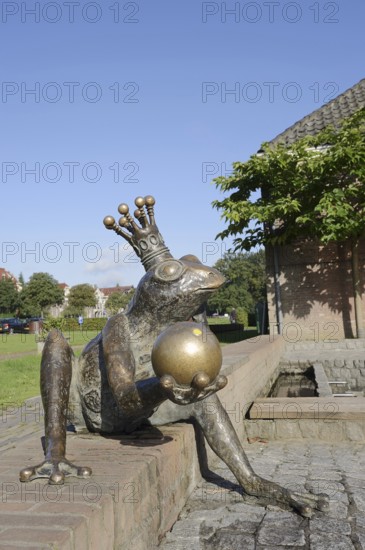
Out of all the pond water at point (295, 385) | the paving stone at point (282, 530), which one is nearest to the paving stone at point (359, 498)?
the paving stone at point (282, 530)

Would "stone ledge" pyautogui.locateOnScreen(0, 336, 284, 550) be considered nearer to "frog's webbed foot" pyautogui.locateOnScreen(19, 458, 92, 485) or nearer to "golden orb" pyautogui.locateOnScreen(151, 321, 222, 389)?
"frog's webbed foot" pyautogui.locateOnScreen(19, 458, 92, 485)

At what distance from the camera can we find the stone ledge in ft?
5.44

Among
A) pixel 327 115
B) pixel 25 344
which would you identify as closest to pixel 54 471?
pixel 327 115

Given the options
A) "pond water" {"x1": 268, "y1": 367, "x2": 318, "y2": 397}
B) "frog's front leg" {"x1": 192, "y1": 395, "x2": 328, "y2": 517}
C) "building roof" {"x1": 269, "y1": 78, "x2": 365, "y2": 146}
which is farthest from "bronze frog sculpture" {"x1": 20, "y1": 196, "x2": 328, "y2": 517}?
"building roof" {"x1": 269, "y1": 78, "x2": 365, "y2": 146}

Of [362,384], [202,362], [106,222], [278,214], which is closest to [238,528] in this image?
[202,362]

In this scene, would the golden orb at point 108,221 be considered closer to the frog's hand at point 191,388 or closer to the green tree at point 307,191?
the frog's hand at point 191,388

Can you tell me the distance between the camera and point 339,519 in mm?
2791

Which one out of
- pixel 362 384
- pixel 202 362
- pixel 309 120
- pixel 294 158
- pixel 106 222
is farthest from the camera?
pixel 309 120

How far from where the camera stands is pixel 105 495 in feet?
6.30

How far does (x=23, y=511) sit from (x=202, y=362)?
849mm

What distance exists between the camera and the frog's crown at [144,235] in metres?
2.99

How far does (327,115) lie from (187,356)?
16287mm

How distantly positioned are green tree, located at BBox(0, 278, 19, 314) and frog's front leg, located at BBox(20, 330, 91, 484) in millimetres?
68145

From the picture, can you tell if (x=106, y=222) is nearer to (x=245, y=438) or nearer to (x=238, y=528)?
(x=238, y=528)
